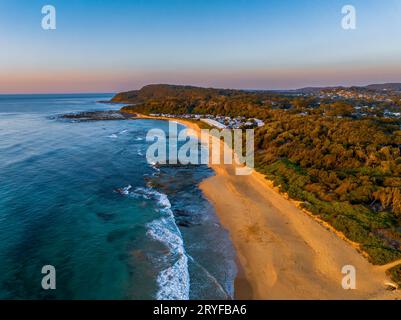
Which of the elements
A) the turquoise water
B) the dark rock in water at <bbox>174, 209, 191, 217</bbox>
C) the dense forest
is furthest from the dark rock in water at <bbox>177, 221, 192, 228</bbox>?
the dense forest

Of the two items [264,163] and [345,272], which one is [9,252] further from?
[264,163]

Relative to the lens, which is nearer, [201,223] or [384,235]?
[384,235]

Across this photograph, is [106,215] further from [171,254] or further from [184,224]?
[171,254]

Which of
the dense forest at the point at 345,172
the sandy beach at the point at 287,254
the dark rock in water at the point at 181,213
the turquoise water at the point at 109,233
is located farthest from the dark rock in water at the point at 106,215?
the dense forest at the point at 345,172

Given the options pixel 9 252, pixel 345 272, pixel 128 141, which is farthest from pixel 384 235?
pixel 128 141

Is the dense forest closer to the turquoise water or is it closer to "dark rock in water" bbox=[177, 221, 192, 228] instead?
the turquoise water

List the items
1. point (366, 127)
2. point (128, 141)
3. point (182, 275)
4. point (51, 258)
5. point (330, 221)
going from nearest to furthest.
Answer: point (182, 275)
point (51, 258)
point (330, 221)
point (366, 127)
point (128, 141)
